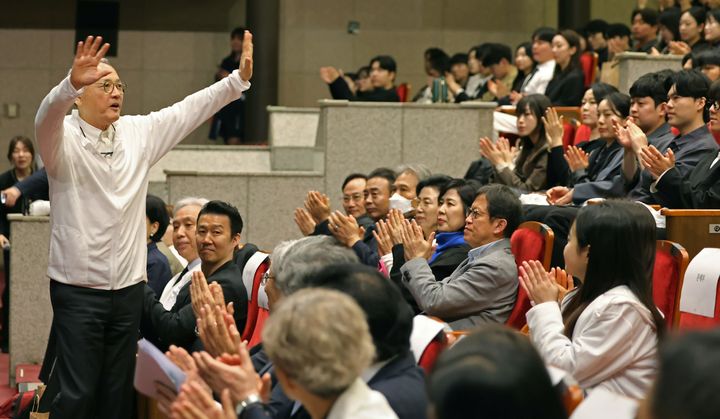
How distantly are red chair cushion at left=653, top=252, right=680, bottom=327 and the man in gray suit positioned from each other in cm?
58

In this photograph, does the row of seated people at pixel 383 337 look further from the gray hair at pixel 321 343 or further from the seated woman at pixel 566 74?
the seated woman at pixel 566 74

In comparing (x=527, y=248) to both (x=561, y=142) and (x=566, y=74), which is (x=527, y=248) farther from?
(x=566, y=74)

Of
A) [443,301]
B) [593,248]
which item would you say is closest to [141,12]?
[443,301]

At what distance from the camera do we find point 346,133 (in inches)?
336

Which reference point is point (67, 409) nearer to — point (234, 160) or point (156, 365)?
point (156, 365)

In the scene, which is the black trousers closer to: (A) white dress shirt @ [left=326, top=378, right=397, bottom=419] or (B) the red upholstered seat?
(B) the red upholstered seat

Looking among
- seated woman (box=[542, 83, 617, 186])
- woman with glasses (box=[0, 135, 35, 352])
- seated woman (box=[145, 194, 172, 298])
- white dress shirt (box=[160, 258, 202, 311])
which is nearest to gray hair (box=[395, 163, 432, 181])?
seated woman (box=[542, 83, 617, 186])

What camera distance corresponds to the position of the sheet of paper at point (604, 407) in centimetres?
181

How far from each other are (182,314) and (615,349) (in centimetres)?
170

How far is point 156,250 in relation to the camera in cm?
487

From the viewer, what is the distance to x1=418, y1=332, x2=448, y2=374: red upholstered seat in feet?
8.50

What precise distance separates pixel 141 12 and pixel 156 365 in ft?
33.9

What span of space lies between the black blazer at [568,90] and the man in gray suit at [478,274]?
406 cm

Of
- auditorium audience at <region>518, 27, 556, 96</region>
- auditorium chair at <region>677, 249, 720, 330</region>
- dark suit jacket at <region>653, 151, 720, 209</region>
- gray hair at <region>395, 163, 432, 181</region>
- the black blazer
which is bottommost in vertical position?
auditorium chair at <region>677, 249, 720, 330</region>
